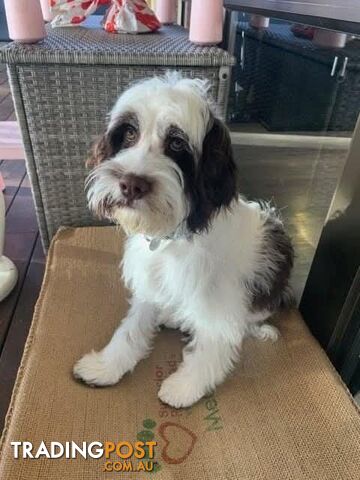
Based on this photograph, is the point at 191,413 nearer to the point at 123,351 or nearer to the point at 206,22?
the point at 123,351

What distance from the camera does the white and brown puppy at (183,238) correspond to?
0.81m

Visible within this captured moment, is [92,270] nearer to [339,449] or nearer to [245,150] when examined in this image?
[245,150]

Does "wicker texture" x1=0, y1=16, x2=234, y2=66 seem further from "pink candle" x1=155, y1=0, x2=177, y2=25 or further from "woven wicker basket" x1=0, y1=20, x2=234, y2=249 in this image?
"pink candle" x1=155, y1=0, x2=177, y2=25

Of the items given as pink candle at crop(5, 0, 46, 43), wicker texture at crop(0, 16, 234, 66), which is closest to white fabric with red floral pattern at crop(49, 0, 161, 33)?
wicker texture at crop(0, 16, 234, 66)

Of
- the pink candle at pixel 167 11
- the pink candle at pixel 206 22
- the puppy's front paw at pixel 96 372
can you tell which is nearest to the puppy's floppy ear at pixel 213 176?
the puppy's front paw at pixel 96 372

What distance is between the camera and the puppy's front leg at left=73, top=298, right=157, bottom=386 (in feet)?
3.55

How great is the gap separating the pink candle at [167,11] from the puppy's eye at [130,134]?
1402mm

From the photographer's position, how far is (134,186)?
2.50ft

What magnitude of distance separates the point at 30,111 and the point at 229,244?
2.90 ft

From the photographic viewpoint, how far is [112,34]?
5.27 feet

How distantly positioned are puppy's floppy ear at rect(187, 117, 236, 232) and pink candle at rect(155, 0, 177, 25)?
4.71 ft

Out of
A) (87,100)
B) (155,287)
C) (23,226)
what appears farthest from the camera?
(23,226)

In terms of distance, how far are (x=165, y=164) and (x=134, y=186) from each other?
3.6 inches

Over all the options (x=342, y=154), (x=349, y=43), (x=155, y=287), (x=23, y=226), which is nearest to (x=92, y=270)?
(x=155, y=287)
